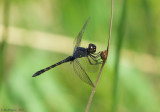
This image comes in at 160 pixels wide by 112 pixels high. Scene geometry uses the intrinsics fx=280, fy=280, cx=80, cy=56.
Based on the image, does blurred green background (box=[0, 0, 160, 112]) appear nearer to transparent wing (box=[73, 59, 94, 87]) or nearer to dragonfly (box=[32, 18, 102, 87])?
dragonfly (box=[32, 18, 102, 87])

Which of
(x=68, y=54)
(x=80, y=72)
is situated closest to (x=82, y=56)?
(x=80, y=72)

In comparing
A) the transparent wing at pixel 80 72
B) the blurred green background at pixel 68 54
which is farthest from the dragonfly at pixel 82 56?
the blurred green background at pixel 68 54

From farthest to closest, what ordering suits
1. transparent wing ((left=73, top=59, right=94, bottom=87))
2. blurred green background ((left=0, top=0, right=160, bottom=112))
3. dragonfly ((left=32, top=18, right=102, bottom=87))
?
blurred green background ((left=0, top=0, right=160, bottom=112)), dragonfly ((left=32, top=18, right=102, bottom=87)), transparent wing ((left=73, top=59, right=94, bottom=87))

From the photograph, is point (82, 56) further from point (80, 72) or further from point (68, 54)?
point (68, 54)

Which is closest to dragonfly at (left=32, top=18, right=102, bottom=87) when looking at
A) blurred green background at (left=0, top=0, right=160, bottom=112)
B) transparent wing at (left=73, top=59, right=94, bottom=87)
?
transparent wing at (left=73, top=59, right=94, bottom=87)

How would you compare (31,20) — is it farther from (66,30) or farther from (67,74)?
(67,74)

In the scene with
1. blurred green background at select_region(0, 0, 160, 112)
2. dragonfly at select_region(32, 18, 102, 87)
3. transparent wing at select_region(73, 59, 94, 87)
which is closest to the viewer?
transparent wing at select_region(73, 59, 94, 87)

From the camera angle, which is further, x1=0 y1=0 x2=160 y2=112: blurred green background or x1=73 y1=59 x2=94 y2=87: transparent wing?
x1=0 y1=0 x2=160 y2=112: blurred green background

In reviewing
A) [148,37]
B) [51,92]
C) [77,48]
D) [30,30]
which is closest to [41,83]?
[51,92]

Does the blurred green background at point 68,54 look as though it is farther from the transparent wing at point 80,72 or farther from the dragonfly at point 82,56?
the transparent wing at point 80,72
